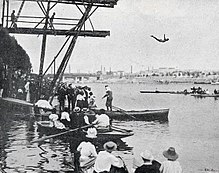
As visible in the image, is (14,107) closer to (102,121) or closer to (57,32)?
(57,32)

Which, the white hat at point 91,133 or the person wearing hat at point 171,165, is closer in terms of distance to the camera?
the person wearing hat at point 171,165

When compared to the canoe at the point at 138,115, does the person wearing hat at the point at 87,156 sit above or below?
above

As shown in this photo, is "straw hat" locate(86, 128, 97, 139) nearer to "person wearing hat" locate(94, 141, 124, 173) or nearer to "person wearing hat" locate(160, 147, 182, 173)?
"person wearing hat" locate(94, 141, 124, 173)

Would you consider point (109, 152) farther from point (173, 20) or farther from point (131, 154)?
point (173, 20)

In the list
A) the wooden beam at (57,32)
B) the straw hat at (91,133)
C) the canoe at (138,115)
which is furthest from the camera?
the canoe at (138,115)

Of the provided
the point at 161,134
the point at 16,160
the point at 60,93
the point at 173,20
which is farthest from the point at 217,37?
the point at 16,160

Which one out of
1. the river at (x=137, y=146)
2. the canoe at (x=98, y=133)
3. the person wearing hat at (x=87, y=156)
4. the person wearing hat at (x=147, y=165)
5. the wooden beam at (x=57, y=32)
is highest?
the wooden beam at (x=57, y=32)

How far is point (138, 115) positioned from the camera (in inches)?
1059

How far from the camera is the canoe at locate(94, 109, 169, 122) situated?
84.3 ft

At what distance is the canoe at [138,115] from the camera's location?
25680 mm

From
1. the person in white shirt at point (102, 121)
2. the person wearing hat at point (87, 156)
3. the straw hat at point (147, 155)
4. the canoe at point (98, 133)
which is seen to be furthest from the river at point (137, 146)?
the straw hat at point (147, 155)

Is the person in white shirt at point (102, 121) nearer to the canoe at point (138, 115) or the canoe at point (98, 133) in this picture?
the canoe at point (98, 133)

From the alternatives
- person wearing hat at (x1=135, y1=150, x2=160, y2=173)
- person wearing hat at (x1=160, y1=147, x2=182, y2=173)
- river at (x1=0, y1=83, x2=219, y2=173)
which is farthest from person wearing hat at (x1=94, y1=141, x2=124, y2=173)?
river at (x1=0, y1=83, x2=219, y2=173)

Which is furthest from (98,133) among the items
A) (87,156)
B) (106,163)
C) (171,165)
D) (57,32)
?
(57,32)
